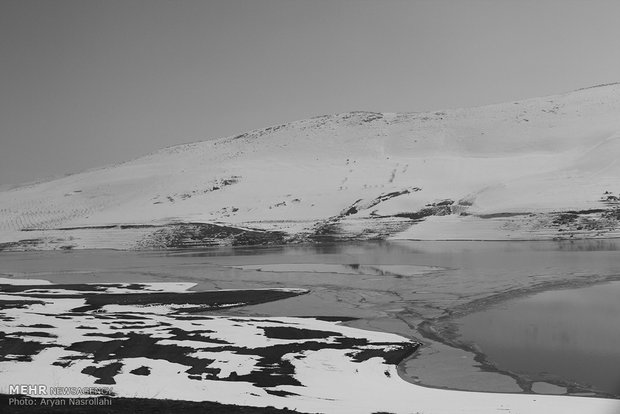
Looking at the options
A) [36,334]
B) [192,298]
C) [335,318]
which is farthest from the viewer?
[192,298]

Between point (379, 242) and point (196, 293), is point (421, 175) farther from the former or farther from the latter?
point (196, 293)

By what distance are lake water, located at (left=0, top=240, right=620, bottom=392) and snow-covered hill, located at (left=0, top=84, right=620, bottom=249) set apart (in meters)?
6.28

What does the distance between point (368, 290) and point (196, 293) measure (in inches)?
248

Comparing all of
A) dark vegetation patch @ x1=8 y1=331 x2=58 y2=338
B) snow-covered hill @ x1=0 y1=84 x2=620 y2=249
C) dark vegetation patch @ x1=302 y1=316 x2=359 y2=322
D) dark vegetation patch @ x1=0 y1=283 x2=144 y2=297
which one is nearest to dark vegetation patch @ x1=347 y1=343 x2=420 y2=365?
dark vegetation patch @ x1=302 y1=316 x2=359 y2=322

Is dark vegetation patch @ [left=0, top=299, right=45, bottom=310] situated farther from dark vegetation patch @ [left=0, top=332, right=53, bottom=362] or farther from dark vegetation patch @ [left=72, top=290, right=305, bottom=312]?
dark vegetation patch @ [left=0, top=332, right=53, bottom=362]

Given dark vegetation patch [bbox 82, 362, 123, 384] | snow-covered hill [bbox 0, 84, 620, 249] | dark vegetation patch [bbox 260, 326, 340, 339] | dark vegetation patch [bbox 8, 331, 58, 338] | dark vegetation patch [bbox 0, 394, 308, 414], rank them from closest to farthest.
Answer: dark vegetation patch [bbox 0, 394, 308, 414] → dark vegetation patch [bbox 82, 362, 123, 384] → dark vegetation patch [bbox 8, 331, 58, 338] → dark vegetation patch [bbox 260, 326, 340, 339] → snow-covered hill [bbox 0, 84, 620, 249]

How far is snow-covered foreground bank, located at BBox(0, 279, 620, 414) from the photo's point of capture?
405 inches

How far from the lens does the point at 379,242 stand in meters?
46.6

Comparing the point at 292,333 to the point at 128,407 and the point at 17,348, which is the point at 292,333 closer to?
the point at 17,348

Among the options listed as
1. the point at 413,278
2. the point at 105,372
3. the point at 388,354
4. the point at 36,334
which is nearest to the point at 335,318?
the point at 388,354

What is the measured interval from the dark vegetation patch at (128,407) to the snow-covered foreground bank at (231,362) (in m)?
0.58

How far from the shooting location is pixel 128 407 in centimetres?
895

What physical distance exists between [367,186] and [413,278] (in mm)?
39813

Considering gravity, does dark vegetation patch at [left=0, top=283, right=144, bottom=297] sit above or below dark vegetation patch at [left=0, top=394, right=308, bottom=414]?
below
